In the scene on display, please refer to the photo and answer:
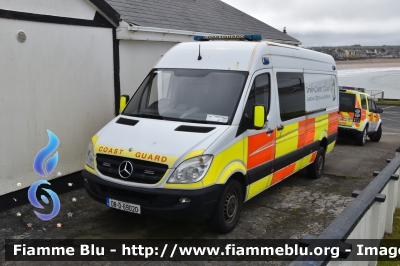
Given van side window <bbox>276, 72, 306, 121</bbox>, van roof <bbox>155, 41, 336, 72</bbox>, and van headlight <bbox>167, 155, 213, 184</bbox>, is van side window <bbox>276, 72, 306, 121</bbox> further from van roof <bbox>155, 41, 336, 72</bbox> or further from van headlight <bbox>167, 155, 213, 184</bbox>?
van headlight <bbox>167, 155, 213, 184</bbox>

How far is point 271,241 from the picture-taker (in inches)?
218

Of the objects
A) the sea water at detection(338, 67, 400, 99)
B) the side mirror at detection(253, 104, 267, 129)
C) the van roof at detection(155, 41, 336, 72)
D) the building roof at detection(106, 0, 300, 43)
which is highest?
the building roof at detection(106, 0, 300, 43)

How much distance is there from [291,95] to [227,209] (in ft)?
8.78

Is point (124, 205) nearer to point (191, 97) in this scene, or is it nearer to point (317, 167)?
point (191, 97)

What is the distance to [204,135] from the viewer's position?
5.23 meters

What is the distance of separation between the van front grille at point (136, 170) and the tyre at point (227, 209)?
87 centimetres

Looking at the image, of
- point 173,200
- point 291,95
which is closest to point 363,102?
point 291,95

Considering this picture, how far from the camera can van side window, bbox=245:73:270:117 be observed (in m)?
5.88

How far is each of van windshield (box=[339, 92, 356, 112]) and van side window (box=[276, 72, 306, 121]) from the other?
6529mm

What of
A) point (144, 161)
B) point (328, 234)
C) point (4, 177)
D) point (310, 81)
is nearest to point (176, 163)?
point (144, 161)

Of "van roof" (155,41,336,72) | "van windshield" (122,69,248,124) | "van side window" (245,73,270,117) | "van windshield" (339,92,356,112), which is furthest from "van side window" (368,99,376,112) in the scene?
"van windshield" (122,69,248,124)

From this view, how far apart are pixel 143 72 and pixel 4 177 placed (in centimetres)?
394

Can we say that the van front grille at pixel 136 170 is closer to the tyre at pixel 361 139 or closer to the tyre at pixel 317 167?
the tyre at pixel 317 167

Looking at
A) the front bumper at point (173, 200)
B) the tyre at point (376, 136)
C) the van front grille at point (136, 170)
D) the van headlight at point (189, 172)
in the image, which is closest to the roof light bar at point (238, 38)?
the van headlight at point (189, 172)
